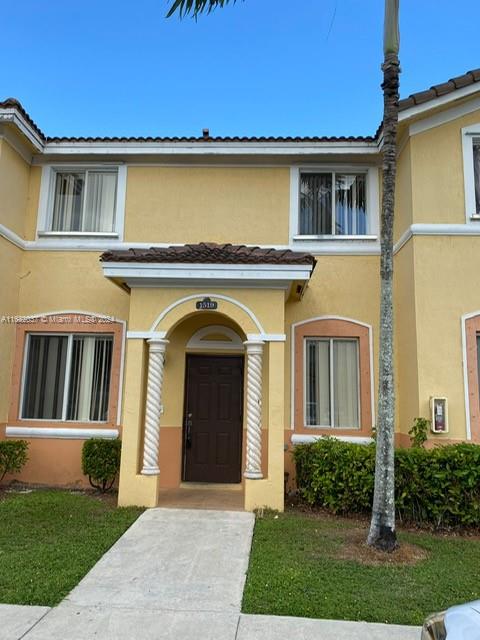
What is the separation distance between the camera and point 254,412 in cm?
822

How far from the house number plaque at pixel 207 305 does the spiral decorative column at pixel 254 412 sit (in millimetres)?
839

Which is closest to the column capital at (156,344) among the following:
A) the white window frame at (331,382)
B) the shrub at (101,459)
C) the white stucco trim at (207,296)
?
the white stucco trim at (207,296)

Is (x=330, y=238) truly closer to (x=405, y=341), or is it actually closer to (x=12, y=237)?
(x=405, y=341)

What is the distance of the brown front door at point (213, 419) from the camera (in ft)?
32.4

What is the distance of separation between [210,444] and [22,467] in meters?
3.62

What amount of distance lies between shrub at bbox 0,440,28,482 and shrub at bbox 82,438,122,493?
1.14 meters

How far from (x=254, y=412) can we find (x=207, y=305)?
194cm

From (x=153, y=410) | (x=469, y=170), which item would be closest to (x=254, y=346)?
(x=153, y=410)

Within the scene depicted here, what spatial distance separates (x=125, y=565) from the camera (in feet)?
18.7

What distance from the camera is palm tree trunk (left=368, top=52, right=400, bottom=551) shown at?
6.27 metres

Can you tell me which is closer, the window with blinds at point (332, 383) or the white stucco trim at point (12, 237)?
the white stucco trim at point (12, 237)

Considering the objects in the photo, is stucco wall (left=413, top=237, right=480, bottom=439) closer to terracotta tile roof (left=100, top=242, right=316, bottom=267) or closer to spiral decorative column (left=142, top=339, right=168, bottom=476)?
terracotta tile roof (left=100, top=242, right=316, bottom=267)

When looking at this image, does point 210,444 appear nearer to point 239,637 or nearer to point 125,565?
point 125,565

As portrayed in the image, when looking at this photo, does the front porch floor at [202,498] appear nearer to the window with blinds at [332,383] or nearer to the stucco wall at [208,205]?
the window with blinds at [332,383]
